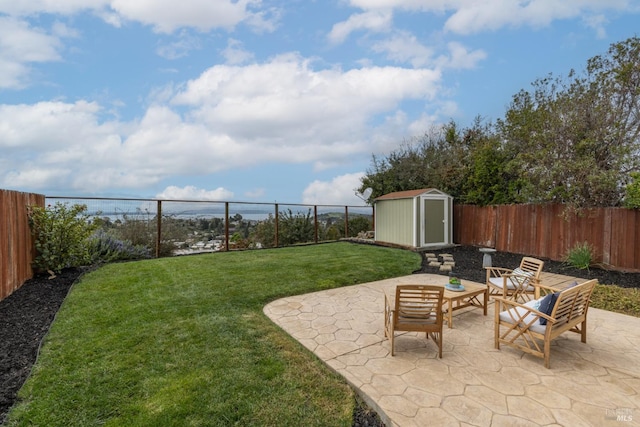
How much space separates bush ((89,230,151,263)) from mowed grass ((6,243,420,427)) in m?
2.44

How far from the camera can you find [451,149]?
43.3 ft

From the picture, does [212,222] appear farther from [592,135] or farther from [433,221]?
[592,135]

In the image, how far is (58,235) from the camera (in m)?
5.87

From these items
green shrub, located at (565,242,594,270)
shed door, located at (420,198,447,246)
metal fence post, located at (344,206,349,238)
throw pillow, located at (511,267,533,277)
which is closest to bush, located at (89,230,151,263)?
metal fence post, located at (344,206,349,238)

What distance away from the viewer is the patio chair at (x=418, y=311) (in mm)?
3023

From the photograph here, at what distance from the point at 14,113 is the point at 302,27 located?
6.49m

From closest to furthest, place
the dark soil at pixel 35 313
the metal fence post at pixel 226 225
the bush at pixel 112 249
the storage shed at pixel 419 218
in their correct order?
the dark soil at pixel 35 313
the bush at pixel 112 249
the metal fence post at pixel 226 225
the storage shed at pixel 419 218

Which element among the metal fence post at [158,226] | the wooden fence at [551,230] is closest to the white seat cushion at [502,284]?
the wooden fence at [551,230]

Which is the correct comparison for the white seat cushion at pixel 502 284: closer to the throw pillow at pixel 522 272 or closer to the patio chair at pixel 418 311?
the throw pillow at pixel 522 272

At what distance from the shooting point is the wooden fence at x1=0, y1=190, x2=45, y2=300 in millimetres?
4607

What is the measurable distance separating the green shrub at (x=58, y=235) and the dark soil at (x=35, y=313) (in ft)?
0.88

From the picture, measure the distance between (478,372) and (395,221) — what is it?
320 inches

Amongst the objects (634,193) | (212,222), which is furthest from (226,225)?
(634,193)

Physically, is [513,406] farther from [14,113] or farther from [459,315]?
[14,113]
